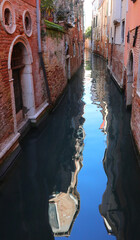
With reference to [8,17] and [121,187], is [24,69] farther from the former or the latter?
[121,187]

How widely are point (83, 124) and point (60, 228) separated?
4450 millimetres

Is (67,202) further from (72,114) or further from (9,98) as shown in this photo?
(72,114)

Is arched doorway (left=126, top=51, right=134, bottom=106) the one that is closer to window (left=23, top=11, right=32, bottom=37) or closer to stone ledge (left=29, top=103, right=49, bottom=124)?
stone ledge (left=29, top=103, right=49, bottom=124)

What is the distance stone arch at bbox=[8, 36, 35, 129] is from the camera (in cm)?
635

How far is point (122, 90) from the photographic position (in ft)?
37.5

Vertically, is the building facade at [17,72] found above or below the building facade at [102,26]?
below

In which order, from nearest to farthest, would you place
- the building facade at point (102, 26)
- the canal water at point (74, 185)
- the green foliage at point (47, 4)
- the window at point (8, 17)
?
the canal water at point (74, 185), the window at point (8, 17), the green foliage at point (47, 4), the building facade at point (102, 26)

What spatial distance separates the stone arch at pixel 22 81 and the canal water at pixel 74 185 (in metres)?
0.67

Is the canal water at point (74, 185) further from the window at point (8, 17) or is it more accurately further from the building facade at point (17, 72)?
the window at point (8, 17)

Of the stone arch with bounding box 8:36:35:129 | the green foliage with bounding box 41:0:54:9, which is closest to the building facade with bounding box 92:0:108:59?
the green foliage with bounding box 41:0:54:9

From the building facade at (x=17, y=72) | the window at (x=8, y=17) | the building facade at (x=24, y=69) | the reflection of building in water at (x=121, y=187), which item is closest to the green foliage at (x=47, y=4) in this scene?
the building facade at (x=24, y=69)

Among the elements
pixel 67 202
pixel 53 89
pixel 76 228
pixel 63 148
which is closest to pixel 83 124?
pixel 63 148

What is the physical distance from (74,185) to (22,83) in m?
3.59

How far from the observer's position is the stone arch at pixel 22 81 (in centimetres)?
635
